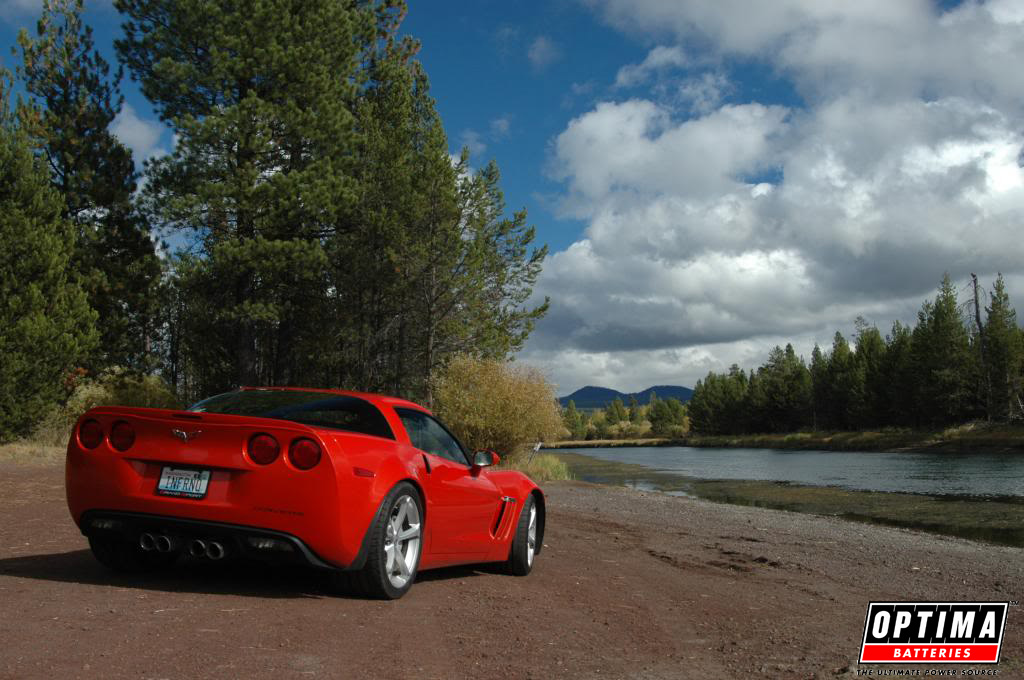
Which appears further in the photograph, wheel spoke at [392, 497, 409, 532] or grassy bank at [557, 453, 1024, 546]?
grassy bank at [557, 453, 1024, 546]

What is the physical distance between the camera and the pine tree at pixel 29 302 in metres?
21.8

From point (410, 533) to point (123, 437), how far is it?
6.37 ft

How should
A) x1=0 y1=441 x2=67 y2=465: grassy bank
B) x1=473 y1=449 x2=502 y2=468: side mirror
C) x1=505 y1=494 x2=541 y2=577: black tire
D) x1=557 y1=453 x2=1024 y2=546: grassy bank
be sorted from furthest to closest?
x1=0 y1=441 x2=67 y2=465: grassy bank → x1=557 y1=453 x2=1024 y2=546: grassy bank → x1=505 y1=494 x2=541 y2=577: black tire → x1=473 y1=449 x2=502 y2=468: side mirror

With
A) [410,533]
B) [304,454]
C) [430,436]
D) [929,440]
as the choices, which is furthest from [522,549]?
[929,440]

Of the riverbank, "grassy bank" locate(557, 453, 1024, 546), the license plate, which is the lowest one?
"grassy bank" locate(557, 453, 1024, 546)

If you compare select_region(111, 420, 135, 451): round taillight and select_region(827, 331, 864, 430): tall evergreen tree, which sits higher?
select_region(827, 331, 864, 430): tall evergreen tree

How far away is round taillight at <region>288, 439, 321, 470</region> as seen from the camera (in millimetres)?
5168

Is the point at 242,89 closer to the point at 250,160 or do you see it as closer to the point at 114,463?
the point at 250,160

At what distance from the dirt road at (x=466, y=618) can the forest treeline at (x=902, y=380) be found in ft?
235

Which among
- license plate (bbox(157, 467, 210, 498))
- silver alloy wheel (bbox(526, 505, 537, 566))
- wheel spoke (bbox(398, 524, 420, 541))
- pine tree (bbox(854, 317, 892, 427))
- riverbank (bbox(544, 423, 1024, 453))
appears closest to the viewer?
license plate (bbox(157, 467, 210, 498))

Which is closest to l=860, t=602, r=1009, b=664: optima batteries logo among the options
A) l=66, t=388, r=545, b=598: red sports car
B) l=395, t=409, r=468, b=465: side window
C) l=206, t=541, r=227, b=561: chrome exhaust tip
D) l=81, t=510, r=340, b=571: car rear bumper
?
l=66, t=388, r=545, b=598: red sports car

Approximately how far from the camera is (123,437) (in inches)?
217

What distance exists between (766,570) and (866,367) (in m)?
99.7

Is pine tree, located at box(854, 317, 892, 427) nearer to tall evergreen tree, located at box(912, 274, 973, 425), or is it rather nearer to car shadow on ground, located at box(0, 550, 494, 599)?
tall evergreen tree, located at box(912, 274, 973, 425)
